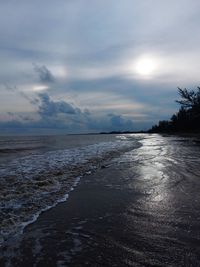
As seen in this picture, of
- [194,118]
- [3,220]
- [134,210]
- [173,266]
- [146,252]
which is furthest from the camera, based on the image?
[194,118]

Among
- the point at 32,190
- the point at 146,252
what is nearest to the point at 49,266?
the point at 146,252

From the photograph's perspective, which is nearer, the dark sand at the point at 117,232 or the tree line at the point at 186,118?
the dark sand at the point at 117,232

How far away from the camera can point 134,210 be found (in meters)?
7.27

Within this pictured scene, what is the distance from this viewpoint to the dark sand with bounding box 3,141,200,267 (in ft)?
15.5

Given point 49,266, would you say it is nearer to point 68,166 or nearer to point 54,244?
point 54,244

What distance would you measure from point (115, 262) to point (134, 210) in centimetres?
272

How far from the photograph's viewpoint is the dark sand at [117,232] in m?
4.74

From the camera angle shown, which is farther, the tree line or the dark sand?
the tree line

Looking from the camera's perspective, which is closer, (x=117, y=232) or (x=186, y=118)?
(x=117, y=232)

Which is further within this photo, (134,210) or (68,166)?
(68,166)

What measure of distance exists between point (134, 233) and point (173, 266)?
1.41 m

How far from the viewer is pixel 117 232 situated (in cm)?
584

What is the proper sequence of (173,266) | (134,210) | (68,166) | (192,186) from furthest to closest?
1. (68,166)
2. (192,186)
3. (134,210)
4. (173,266)

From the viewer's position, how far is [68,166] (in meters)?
16.0
